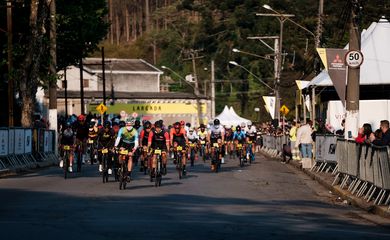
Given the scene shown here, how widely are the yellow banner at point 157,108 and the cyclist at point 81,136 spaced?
197 ft

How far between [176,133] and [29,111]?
14.7 meters

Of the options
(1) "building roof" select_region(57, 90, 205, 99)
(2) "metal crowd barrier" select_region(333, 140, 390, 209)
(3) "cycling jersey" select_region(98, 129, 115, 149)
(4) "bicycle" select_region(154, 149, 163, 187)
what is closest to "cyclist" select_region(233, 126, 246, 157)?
(3) "cycling jersey" select_region(98, 129, 115, 149)

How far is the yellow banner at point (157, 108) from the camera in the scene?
97562mm

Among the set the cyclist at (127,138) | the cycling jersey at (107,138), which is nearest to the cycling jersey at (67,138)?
the cycling jersey at (107,138)

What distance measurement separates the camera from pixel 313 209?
841 inches

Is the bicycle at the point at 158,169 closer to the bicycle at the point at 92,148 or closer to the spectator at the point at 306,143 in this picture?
the bicycle at the point at 92,148

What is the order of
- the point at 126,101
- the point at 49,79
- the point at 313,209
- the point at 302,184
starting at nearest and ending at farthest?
the point at 313,209
the point at 302,184
the point at 49,79
the point at 126,101

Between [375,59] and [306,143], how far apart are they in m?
8.30

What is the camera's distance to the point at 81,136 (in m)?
35.1

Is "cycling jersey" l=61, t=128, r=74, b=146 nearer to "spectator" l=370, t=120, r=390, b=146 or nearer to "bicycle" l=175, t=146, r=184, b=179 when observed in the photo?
"bicycle" l=175, t=146, r=184, b=179

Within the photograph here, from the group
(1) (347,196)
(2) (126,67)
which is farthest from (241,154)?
(2) (126,67)

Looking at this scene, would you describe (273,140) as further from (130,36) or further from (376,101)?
(130,36)

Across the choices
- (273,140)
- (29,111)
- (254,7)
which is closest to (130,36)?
(254,7)

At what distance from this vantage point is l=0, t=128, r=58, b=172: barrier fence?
3531 centimetres
